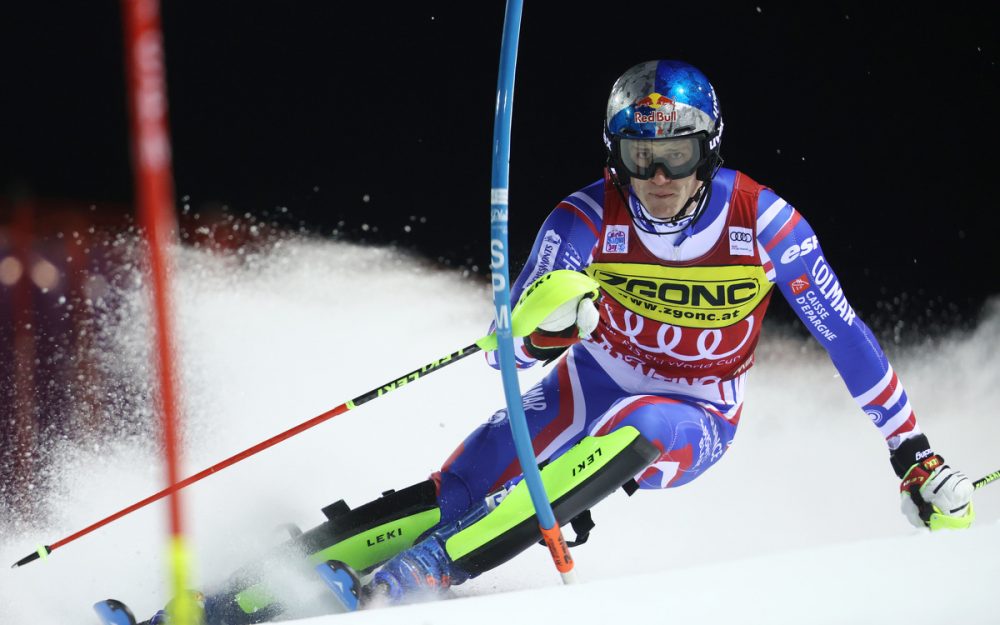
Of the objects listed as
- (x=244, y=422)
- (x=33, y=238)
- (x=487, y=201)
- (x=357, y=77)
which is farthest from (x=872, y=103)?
(x=33, y=238)

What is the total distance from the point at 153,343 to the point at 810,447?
339 cm

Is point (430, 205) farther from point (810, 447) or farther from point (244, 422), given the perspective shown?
point (810, 447)

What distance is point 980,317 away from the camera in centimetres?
613

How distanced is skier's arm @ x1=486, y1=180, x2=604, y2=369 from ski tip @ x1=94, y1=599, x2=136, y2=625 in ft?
3.87

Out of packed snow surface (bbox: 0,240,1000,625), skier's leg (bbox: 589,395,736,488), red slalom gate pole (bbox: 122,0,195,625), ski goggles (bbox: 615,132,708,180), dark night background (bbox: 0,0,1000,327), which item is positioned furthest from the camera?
dark night background (bbox: 0,0,1000,327)

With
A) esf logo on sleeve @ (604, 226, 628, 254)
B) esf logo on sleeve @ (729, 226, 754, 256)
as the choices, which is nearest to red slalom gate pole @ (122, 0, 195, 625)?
esf logo on sleeve @ (604, 226, 628, 254)

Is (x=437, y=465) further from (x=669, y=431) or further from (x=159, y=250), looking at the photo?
(x=159, y=250)

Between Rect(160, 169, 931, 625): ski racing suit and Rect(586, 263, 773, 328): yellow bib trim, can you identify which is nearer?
Rect(160, 169, 931, 625): ski racing suit

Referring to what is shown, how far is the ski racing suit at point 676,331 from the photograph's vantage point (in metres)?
2.76

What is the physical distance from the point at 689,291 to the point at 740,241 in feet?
0.67

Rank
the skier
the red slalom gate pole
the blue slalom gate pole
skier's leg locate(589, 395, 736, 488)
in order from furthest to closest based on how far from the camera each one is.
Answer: skier's leg locate(589, 395, 736, 488)
the skier
the blue slalom gate pole
the red slalom gate pole

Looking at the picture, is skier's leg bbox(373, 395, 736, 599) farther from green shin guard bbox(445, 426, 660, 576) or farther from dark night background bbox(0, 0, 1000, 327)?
dark night background bbox(0, 0, 1000, 327)

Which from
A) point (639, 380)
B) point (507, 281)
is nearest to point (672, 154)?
point (639, 380)

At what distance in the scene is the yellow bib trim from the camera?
284cm
